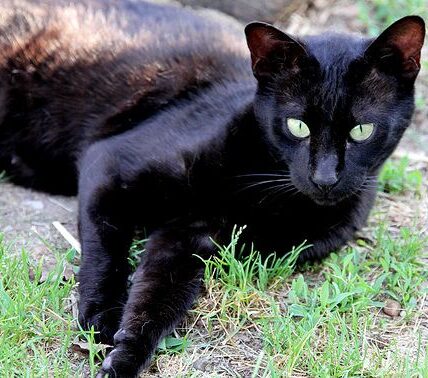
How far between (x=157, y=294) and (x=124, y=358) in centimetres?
29

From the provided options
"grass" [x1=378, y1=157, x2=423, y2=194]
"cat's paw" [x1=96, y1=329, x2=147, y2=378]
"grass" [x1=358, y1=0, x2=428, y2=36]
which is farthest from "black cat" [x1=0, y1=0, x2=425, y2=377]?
"grass" [x1=358, y1=0, x2=428, y2=36]

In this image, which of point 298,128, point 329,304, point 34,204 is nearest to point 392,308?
point 329,304

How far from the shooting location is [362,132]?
2410 mm

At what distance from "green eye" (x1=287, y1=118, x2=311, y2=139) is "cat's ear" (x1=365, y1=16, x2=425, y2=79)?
0.28 m

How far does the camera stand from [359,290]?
2490 mm

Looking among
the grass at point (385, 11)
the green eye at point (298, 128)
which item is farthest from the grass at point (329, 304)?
the grass at point (385, 11)

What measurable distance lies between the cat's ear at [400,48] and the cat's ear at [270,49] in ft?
0.73

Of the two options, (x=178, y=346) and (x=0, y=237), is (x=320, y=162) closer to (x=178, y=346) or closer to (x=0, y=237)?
(x=178, y=346)

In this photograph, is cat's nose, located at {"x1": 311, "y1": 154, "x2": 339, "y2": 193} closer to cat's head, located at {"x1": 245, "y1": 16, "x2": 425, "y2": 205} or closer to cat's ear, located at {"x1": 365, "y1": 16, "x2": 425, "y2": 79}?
cat's head, located at {"x1": 245, "y1": 16, "x2": 425, "y2": 205}

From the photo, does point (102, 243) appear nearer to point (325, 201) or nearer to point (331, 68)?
point (325, 201)

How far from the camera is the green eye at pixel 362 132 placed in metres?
2.40

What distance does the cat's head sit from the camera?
2.38 meters

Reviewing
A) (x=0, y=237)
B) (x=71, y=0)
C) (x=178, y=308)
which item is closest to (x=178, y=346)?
(x=178, y=308)

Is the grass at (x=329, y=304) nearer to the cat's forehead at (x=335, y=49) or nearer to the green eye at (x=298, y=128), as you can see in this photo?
the green eye at (x=298, y=128)
